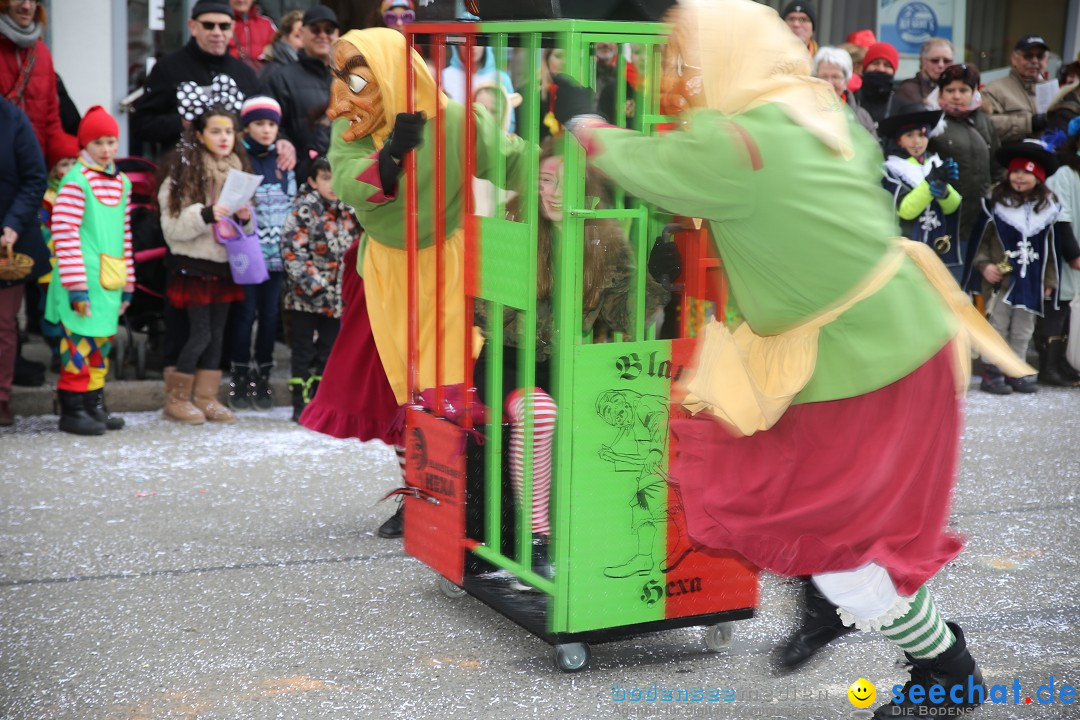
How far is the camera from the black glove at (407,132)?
12.3 ft

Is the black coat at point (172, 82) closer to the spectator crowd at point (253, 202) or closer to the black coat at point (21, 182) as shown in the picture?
the spectator crowd at point (253, 202)

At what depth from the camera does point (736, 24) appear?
9.38ft

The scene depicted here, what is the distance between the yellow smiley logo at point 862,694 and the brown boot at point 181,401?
13.5ft

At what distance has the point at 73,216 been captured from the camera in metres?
6.16

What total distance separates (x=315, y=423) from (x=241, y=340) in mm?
2491

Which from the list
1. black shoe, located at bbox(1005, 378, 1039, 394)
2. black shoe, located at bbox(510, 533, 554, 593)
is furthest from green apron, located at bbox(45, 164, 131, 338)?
black shoe, located at bbox(1005, 378, 1039, 394)

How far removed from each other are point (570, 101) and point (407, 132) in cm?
81

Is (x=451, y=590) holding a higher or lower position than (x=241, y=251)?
lower

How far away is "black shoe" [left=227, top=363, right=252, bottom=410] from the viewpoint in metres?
6.94

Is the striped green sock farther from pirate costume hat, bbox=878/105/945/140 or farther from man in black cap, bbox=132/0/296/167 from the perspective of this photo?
man in black cap, bbox=132/0/296/167

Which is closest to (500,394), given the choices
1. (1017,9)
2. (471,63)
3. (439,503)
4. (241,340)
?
(439,503)

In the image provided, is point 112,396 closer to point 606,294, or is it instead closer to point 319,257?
point 319,257

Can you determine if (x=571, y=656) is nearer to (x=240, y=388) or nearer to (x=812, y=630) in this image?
(x=812, y=630)

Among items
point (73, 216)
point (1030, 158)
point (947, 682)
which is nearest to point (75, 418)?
point (73, 216)
